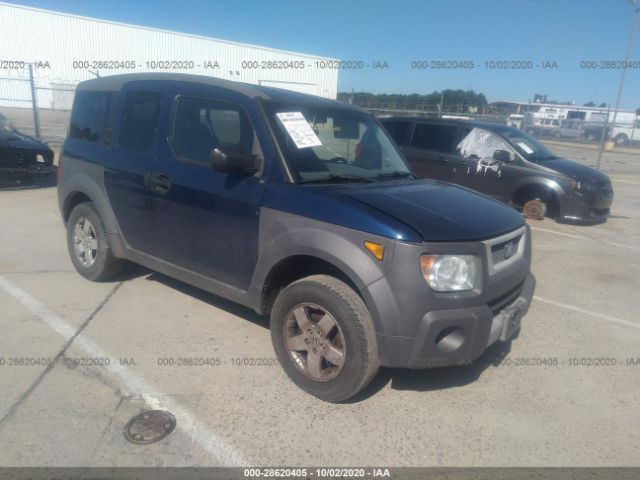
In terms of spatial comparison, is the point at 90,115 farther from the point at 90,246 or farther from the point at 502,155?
the point at 502,155

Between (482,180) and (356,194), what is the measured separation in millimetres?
6170

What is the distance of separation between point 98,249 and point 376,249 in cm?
314

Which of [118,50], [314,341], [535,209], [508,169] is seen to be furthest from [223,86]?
[118,50]

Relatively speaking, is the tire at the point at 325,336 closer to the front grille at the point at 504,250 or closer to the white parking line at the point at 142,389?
the white parking line at the point at 142,389

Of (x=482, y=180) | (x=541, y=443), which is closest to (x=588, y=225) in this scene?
(x=482, y=180)

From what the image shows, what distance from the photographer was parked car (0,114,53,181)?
29.7ft

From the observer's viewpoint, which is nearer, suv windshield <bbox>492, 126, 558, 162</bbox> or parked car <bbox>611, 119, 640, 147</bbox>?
suv windshield <bbox>492, 126, 558, 162</bbox>

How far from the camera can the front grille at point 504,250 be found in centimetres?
299

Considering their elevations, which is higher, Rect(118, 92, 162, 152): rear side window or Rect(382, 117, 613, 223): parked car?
Rect(118, 92, 162, 152): rear side window

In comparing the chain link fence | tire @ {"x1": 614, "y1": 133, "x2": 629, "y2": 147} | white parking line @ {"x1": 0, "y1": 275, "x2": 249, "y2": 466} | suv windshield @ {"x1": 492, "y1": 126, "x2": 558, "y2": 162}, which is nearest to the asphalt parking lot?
white parking line @ {"x1": 0, "y1": 275, "x2": 249, "y2": 466}

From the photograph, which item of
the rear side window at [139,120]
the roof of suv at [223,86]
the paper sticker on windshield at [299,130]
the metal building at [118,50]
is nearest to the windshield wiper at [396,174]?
the paper sticker on windshield at [299,130]

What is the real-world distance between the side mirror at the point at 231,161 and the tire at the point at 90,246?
194 cm

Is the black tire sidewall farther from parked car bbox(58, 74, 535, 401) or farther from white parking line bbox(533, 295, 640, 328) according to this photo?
white parking line bbox(533, 295, 640, 328)

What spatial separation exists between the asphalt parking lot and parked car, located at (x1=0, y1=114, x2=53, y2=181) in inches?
206
